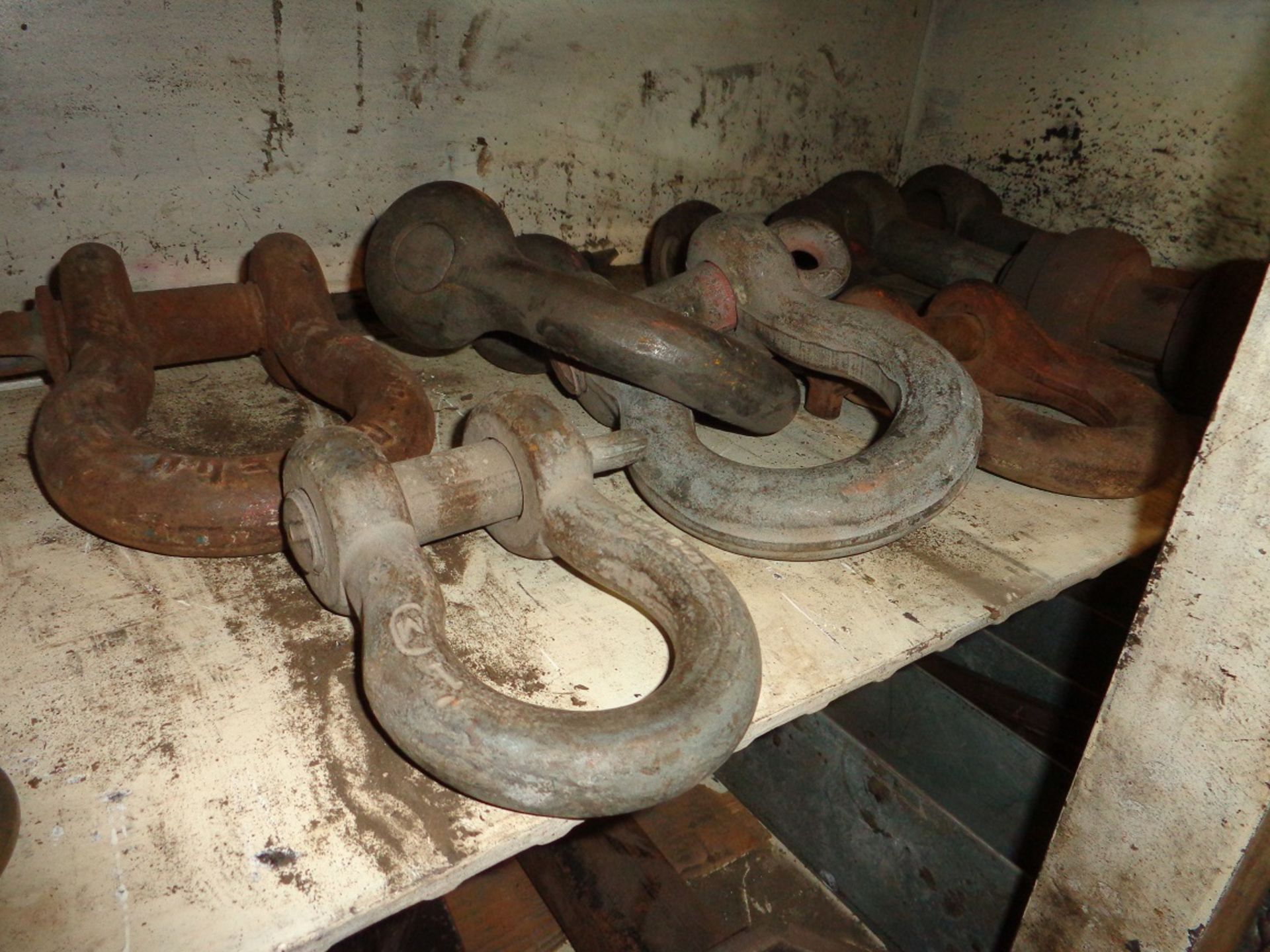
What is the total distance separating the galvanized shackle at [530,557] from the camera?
2.10ft

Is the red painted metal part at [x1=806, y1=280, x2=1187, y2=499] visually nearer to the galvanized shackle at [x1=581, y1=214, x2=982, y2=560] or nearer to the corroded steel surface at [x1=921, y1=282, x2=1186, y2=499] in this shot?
the corroded steel surface at [x1=921, y1=282, x2=1186, y2=499]

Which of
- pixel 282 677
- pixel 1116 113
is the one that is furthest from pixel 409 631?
pixel 1116 113

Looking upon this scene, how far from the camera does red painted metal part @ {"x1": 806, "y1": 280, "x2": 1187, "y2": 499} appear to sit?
1202mm

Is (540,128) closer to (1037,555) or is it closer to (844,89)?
(844,89)

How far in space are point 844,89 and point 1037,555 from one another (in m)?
1.48

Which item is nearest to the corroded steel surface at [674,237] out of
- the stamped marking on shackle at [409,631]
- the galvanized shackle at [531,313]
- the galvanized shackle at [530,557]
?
the galvanized shackle at [531,313]

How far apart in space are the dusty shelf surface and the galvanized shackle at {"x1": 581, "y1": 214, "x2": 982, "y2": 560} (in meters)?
0.09

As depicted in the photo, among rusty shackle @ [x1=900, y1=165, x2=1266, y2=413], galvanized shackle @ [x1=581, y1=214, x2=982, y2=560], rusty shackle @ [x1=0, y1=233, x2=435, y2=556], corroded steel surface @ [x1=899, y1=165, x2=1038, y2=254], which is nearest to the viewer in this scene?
rusty shackle @ [x1=0, y1=233, x2=435, y2=556]

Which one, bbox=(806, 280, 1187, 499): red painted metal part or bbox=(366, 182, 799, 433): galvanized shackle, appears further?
bbox=(806, 280, 1187, 499): red painted metal part

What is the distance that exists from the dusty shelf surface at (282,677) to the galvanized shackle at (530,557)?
95mm

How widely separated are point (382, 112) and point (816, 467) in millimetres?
1055

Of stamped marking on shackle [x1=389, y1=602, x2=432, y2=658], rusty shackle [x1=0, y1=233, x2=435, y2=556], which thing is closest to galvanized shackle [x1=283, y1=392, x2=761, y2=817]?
stamped marking on shackle [x1=389, y1=602, x2=432, y2=658]

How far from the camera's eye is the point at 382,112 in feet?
4.91

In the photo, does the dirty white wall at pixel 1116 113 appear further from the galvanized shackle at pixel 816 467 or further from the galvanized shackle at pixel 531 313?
the galvanized shackle at pixel 531 313
